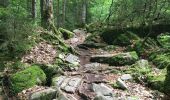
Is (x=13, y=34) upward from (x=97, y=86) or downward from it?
upward

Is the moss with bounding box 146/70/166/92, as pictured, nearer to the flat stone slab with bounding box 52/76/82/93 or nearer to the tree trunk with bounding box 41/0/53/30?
the flat stone slab with bounding box 52/76/82/93

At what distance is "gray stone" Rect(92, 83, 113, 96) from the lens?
335 inches

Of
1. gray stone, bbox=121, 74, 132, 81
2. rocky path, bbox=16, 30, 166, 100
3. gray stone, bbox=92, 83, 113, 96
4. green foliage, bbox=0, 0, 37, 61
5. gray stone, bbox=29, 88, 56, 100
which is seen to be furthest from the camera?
gray stone, bbox=121, 74, 132, 81

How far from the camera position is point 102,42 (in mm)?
16188

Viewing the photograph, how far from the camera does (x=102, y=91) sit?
8633 mm

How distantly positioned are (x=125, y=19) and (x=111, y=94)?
8.92 meters

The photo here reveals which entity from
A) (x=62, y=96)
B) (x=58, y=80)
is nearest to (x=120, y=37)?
(x=58, y=80)

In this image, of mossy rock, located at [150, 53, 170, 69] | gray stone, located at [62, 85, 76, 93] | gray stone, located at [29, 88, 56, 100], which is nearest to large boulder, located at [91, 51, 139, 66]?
mossy rock, located at [150, 53, 170, 69]

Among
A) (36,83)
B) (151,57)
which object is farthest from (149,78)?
(36,83)

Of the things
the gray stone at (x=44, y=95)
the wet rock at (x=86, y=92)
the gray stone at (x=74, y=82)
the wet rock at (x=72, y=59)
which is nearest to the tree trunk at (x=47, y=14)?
the wet rock at (x=72, y=59)

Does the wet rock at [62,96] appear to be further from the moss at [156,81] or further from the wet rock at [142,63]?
the wet rock at [142,63]

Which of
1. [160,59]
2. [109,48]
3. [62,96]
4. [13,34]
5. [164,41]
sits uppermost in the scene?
[13,34]

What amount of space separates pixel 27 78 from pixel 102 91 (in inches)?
94.2

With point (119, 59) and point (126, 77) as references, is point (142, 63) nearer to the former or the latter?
point (119, 59)
